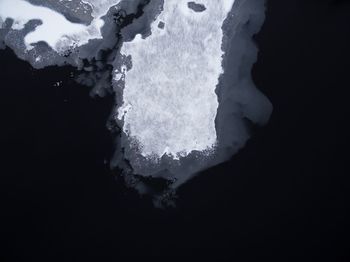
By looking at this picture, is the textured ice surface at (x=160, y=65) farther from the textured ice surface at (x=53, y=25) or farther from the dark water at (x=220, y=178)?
the dark water at (x=220, y=178)

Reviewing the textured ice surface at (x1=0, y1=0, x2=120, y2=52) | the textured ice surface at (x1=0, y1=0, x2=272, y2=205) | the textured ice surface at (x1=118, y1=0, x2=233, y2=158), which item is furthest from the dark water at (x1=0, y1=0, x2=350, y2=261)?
the textured ice surface at (x1=0, y1=0, x2=120, y2=52)

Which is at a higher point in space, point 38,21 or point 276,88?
point 276,88

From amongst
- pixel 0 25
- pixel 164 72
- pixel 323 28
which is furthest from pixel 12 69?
pixel 323 28

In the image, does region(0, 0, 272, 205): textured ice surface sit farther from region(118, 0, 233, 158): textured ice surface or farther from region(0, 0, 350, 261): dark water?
region(0, 0, 350, 261): dark water

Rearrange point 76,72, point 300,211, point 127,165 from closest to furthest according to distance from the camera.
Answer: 1. point 300,211
2. point 127,165
3. point 76,72

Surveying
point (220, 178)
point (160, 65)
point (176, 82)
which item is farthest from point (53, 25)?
point (220, 178)

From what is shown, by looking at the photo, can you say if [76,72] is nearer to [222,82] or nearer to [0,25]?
[0,25]
